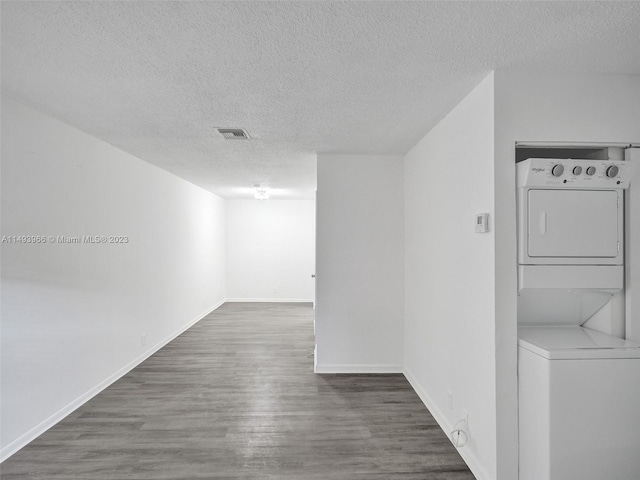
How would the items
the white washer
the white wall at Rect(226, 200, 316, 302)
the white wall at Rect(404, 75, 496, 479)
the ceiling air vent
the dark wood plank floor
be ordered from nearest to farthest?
the white washer, the white wall at Rect(404, 75, 496, 479), the dark wood plank floor, the ceiling air vent, the white wall at Rect(226, 200, 316, 302)

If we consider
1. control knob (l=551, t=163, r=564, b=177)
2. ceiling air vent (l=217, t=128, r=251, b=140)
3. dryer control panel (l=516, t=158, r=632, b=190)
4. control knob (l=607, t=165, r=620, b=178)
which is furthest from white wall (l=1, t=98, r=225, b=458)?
control knob (l=607, t=165, r=620, b=178)

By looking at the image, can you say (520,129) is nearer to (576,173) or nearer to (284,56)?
(576,173)

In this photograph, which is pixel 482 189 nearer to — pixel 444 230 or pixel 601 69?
pixel 444 230

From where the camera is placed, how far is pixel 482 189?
2027 mm

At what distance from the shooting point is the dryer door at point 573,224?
1.86 metres

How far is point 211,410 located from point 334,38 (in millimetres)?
3017

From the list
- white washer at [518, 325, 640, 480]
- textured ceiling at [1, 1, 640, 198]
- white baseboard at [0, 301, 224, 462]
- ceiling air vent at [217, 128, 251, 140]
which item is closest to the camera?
textured ceiling at [1, 1, 640, 198]

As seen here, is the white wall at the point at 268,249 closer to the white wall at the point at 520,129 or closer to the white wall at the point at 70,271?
the white wall at the point at 70,271

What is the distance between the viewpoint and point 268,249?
8023mm

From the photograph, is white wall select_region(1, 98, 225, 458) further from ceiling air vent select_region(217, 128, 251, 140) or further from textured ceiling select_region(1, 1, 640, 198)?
ceiling air vent select_region(217, 128, 251, 140)

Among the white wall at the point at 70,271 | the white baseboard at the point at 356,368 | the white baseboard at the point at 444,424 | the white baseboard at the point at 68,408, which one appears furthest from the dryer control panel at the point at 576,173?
the white baseboard at the point at 68,408

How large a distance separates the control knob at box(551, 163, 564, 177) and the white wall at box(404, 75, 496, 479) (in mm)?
325

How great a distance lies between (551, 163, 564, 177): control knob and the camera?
184 centimetres

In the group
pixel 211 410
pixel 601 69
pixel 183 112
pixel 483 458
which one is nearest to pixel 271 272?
pixel 211 410
